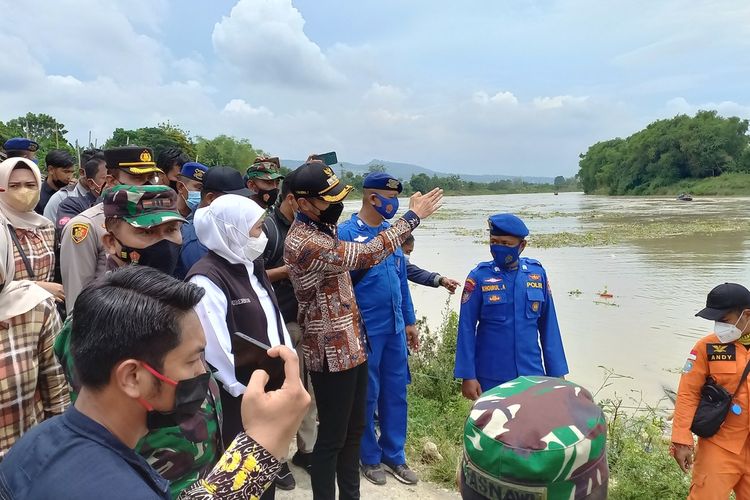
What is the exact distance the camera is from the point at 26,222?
271cm

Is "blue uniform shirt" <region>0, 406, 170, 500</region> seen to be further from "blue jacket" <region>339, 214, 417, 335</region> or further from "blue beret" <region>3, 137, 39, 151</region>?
"blue beret" <region>3, 137, 39, 151</region>

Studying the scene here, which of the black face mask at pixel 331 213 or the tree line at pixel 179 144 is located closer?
the black face mask at pixel 331 213

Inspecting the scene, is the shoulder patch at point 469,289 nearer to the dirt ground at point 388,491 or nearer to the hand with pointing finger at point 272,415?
the dirt ground at point 388,491

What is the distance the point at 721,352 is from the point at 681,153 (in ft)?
207

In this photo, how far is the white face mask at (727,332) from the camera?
9.07 feet

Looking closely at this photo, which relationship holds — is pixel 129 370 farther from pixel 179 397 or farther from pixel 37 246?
pixel 37 246

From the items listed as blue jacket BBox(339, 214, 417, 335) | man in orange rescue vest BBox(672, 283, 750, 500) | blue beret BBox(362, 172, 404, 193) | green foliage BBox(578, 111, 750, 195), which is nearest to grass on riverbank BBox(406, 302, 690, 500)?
man in orange rescue vest BBox(672, 283, 750, 500)

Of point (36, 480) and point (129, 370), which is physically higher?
point (129, 370)

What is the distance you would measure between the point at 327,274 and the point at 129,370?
1545 mm

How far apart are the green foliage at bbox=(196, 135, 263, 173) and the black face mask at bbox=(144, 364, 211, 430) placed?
5975 cm

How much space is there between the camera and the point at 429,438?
3938 millimetres

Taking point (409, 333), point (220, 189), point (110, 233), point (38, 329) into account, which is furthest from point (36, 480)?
point (409, 333)

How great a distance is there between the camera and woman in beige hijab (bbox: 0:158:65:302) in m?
2.60

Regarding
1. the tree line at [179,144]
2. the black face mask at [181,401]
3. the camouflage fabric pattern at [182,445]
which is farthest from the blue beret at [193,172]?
the tree line at [179,144]
